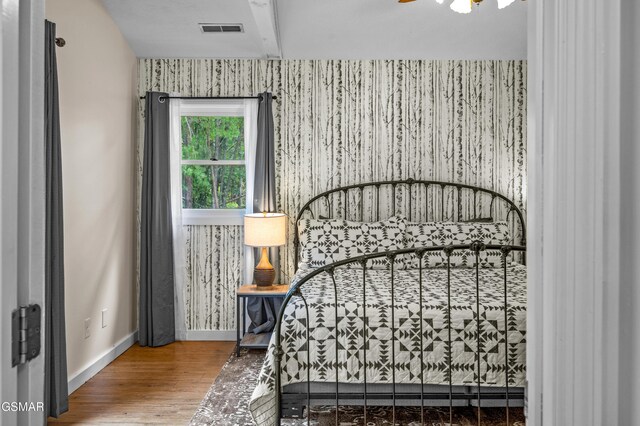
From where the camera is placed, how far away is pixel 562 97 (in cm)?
62

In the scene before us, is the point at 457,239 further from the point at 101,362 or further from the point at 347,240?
the point at 101,362

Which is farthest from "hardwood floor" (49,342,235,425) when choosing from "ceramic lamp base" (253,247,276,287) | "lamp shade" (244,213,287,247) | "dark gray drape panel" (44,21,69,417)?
"lamp shade" (244,213,287,247)

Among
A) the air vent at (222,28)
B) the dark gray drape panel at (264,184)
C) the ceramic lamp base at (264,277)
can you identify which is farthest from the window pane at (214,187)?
the air vent at (222,28)

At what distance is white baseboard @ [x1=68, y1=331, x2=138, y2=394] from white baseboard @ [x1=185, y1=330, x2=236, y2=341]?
0.45 m

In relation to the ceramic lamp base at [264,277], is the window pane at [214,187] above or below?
above

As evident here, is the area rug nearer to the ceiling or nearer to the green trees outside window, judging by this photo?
the green trees outside window

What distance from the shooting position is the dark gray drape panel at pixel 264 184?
162 inches

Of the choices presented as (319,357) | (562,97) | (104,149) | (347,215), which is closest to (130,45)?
(104,149)

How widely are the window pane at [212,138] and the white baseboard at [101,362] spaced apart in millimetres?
1579

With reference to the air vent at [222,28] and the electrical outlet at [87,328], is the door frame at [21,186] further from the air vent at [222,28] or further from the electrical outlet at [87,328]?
the air vent at [222,28]

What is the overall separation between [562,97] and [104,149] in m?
3.54

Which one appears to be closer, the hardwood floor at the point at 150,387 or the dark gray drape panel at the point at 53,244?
the dark gray drape panel at the point at 53,244

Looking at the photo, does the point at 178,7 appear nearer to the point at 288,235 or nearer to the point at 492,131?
the point at 288,235

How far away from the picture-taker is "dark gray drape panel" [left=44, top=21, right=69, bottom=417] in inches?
99.9
